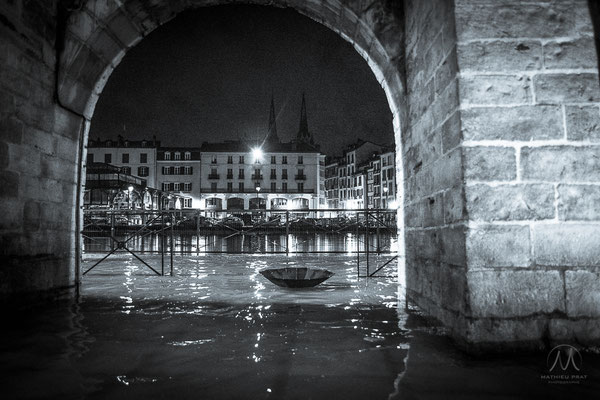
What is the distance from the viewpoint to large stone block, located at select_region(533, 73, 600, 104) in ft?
8.48

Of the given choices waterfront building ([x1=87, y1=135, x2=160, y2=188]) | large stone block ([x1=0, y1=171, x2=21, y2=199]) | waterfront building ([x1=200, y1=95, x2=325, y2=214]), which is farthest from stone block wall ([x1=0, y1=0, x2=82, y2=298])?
waterfront building ([x1=87, y1=135, x2=160, y2=188])

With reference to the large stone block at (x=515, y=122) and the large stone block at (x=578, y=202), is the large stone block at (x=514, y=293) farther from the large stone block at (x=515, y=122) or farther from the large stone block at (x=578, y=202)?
the large stone block at (x=515, y=122)

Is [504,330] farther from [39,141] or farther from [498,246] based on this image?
[39,141]

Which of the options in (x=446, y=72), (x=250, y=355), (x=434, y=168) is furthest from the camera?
(x=434, y=168)

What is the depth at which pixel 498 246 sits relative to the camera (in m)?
2.52

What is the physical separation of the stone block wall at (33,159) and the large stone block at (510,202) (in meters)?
3.92

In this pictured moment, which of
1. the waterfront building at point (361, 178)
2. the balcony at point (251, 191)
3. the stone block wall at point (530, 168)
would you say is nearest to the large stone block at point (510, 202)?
the stone block wall at point (530, 168)

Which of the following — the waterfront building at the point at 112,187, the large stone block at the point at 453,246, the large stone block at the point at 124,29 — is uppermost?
the waterfront building at the point at 112,187

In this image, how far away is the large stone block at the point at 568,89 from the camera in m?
2.59

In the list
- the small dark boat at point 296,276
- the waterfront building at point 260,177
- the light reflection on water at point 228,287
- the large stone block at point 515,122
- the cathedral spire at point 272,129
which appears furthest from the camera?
the cathedral spire at point 272,129

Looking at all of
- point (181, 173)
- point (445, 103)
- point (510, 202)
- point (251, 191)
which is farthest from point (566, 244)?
point (181, 173)

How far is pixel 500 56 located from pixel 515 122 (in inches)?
18.8

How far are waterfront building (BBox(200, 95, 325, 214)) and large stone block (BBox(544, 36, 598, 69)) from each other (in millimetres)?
53075

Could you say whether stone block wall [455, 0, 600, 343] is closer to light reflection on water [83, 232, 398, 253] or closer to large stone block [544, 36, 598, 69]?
large stone block [544, 36, 598, 69]
